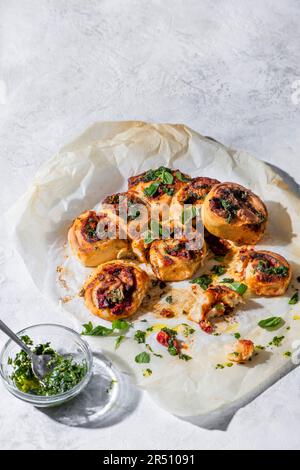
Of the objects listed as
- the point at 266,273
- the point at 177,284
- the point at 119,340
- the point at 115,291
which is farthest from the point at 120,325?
the point at 266,273

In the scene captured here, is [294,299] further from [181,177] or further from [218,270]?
[181,177]

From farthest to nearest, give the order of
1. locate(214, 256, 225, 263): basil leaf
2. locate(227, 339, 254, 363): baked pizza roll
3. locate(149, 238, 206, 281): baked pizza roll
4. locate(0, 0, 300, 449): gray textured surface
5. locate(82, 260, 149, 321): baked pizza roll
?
locate(0, 0, 300, 449): gray textured surface
locate(214, 256, 225, 263): basil leaf
locate(149, 238, 206, 281): baked pizza roll
locate(82, 260, 149, 321): baked pizza roll
locate(227, 339, 254, 363): baked pizza roll

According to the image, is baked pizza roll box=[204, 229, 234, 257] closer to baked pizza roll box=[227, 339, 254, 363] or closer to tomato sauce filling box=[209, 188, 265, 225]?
tomato sauce filling box=[209, 188, 265, 225]

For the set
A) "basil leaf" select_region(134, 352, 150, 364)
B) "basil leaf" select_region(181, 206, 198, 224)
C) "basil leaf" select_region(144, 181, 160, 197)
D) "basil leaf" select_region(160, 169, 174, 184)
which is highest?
"basil leaf" select_region(144, 181, 160, 197)

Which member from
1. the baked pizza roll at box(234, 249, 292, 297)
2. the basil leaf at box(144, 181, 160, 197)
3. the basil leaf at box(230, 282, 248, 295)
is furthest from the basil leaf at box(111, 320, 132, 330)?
the basil leaf at box(144, 181, 160, 197)

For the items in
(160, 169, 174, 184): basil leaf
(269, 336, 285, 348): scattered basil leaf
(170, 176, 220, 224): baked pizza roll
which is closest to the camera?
(269, 336, 285, 348): scattered basil leaf

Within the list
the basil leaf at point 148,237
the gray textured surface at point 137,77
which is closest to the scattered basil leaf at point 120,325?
the gray textured surface at point 137,77
